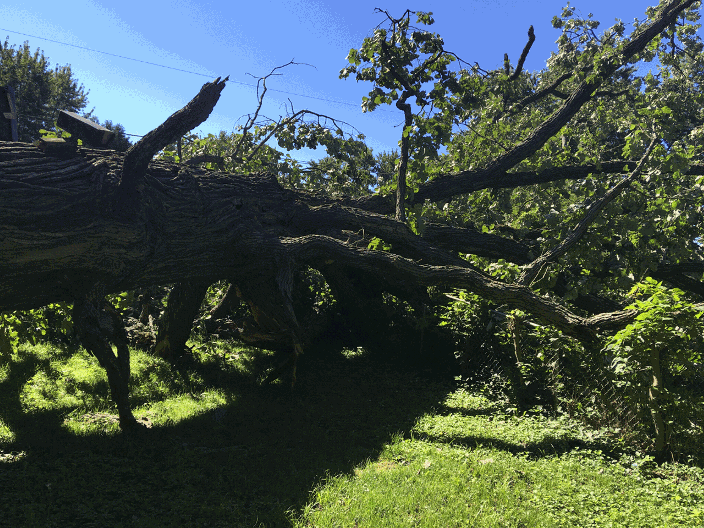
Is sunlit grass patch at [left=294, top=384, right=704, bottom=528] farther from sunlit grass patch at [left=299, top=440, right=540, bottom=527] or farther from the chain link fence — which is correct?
the chain link fence

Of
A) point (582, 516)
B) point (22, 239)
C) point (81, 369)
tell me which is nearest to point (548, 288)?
point (582, 516)

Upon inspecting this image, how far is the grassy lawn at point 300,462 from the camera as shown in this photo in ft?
14.6

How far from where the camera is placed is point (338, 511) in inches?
176

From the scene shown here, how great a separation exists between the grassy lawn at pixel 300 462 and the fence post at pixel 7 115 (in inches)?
134

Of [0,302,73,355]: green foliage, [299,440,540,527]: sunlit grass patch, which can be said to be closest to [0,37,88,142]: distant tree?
[0,302,73,355]: green foliage

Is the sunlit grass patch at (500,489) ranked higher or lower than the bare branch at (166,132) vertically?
lower

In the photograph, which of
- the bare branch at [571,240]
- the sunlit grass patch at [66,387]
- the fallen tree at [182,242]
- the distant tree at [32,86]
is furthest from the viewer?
the distant tree at [32,86]

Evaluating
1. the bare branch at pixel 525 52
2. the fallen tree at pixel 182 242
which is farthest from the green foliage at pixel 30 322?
the bare branch at pixel 525 52

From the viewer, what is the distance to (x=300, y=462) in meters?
5.66

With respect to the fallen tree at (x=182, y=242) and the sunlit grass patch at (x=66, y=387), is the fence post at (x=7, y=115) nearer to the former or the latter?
the fallen tree at (x=182, y=242)

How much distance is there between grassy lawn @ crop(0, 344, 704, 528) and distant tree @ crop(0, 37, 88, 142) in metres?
33.3

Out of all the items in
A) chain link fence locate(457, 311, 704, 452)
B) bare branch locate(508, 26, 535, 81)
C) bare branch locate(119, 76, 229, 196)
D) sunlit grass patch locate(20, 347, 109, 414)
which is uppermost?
bare branch locate(508, 26, 535, 81)

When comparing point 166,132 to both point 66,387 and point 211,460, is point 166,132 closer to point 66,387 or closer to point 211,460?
point 211,460

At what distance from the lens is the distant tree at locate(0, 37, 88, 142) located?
34875 millimetres
